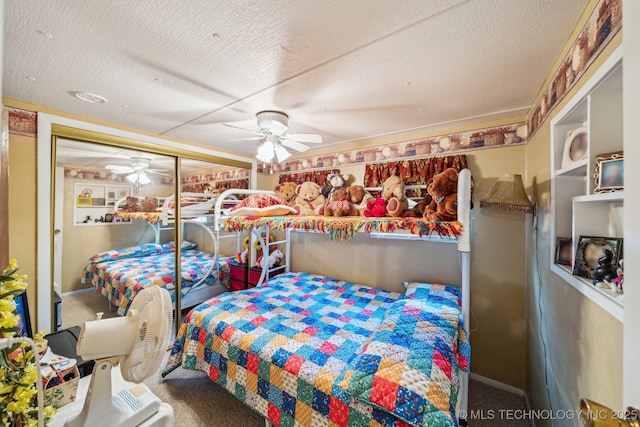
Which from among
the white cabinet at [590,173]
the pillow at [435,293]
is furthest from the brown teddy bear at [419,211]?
the white cabinet at [590,173]

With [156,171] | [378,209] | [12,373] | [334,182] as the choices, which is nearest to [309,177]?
[334,182]

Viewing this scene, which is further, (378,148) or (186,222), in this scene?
(186,222)

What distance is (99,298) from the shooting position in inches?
89.7

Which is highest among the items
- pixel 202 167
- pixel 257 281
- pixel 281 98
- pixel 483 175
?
pixel 281 98

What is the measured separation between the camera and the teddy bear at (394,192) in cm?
201

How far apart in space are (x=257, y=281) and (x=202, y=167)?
1.62m

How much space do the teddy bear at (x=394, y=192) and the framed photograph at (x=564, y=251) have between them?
97cm

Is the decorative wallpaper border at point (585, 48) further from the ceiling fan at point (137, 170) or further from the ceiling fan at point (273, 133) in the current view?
the ceiling fan at point (137, 170)

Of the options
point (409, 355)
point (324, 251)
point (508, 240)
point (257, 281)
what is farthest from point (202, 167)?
point (508, 240)

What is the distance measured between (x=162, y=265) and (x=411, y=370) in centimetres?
274

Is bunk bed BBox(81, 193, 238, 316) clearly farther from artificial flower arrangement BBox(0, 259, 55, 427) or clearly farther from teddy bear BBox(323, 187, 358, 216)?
artificial flower arrangement BBox(0, 259, 55, 427)

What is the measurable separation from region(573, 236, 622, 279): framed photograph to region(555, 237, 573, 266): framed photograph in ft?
0.63

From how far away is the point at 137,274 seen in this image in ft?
8.16

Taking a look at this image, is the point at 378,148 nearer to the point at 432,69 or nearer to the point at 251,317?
the point at 432,69
